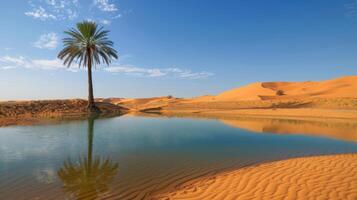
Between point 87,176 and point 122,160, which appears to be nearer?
point 87,176

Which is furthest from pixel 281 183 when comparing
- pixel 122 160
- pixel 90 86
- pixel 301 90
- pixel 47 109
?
pixel 301 90

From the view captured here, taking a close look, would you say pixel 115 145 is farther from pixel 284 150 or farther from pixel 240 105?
pixel 240 105

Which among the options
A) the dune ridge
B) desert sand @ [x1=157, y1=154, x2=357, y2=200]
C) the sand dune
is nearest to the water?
desert sand @ [x1=157, y1=154, x2=357, y2=200]

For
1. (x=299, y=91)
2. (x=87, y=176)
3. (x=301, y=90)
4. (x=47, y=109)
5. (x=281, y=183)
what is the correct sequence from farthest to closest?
1. (x=301, y=90)
2. (x=299, y=91)
3. (x=47, y=109)
4. (x=87, y=176)
5. (x=281, y=183)

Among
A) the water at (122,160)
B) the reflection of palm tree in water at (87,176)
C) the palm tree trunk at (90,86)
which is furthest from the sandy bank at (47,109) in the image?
the reflection of palm tree in water at (87,176)

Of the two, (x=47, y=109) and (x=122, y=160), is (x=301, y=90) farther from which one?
(x=122, y=160)

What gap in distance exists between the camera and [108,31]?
33.4m

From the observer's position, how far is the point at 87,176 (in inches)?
261

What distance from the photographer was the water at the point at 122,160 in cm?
576

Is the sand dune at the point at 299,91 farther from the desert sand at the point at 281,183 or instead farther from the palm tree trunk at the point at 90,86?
the desert sand at the point at 281,183

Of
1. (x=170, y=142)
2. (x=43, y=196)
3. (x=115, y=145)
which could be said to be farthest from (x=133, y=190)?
(x=170, y=142)

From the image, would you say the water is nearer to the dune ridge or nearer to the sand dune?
the sand dune

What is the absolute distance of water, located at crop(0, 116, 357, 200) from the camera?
18.9ft

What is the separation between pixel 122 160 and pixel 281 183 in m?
4.96
